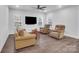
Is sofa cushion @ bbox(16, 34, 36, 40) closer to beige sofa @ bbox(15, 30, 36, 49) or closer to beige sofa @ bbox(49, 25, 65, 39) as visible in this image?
beige sofa @ bbox(15, 30, 36, 49)

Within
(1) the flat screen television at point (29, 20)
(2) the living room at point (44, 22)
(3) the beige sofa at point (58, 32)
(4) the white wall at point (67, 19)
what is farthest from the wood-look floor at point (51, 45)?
(1) the flat screen television at point (29, 20)

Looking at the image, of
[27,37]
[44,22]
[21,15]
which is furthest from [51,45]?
[21,15]

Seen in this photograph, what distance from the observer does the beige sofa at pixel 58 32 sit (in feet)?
9.20

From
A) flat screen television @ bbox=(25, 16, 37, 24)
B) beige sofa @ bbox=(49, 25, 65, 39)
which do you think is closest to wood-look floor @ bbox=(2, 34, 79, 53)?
beige sofa @ bbox=(49, 25, 65, 39)

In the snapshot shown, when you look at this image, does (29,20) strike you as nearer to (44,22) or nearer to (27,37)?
(44,22)

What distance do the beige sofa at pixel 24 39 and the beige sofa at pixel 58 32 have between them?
71cm

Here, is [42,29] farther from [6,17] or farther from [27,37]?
[6,17]

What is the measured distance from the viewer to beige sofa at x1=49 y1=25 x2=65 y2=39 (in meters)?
2.81

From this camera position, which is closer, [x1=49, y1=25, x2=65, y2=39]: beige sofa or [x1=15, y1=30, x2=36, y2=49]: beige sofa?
[x1=49, y1=25, x2=65, y2=39]: beige sofa

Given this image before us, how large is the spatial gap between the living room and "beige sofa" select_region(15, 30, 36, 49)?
4.5 inches

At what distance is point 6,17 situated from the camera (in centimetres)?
274
